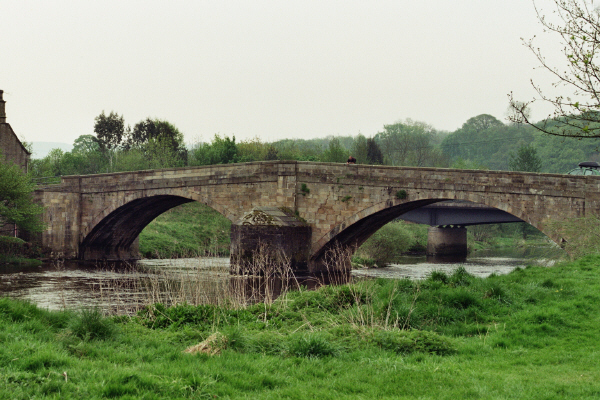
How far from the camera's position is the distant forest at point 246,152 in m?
49.7

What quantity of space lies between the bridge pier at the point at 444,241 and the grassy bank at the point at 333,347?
27876mm

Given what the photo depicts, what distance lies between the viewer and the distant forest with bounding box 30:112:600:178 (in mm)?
49688

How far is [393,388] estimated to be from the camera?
235 inches

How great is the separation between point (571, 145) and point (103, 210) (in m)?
55.9

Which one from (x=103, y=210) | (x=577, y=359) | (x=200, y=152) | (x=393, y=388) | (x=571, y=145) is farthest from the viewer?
(x=571, y=145)

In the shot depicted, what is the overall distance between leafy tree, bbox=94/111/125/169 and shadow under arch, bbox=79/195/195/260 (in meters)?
27.8

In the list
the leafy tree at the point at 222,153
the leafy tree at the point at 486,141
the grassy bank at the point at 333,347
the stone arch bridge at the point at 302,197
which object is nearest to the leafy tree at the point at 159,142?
the leafy tree at the point at 222,153

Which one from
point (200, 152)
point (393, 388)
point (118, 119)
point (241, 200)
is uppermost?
point (118, 119)

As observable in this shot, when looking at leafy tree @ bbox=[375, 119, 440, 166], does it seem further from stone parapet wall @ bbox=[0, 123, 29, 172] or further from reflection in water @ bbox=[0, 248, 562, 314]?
stone parapet wall @ bbox=[0, 123, 29, 172]

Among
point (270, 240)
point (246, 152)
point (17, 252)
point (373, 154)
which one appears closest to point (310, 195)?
point (270, 240)

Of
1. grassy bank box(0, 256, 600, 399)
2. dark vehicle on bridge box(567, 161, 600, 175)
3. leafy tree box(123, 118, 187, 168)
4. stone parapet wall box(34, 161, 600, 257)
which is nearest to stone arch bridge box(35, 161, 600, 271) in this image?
stone parapet wall box(34, 161, 600, 257)

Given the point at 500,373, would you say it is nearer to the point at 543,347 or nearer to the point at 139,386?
the point at 543,347

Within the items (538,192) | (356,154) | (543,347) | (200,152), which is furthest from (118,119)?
(543,347)

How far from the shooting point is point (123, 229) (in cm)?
3306
